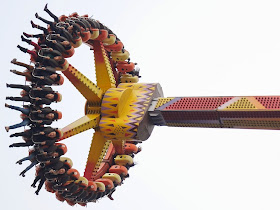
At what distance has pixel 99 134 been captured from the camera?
2595 cm

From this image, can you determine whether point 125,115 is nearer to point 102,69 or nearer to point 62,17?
point 102,69

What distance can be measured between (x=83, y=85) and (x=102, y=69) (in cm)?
188

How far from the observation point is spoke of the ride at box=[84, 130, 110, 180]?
26.0 m

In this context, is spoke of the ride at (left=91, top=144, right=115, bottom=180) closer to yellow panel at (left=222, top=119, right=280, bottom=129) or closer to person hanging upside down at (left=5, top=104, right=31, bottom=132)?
person hanging upside down at (left=5, top=104, right=31, bottom=132)

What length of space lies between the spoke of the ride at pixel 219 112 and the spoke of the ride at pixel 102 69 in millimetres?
2189

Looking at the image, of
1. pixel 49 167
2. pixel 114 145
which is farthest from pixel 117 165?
pixel 49 167

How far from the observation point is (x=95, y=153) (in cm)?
2627

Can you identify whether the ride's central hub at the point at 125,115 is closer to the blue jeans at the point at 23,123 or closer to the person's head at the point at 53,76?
the person's head at the point at 53,76

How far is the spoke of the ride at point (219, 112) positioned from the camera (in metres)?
23.0

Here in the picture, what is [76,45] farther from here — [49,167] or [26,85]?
[49,167]

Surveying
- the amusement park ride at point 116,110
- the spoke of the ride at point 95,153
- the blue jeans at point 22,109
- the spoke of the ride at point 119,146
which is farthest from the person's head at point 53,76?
the spoke of the ride at point 119,146

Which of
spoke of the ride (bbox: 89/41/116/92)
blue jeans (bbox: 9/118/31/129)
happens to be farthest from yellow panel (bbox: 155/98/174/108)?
blue jeans (bbox: 9/118/31/129)

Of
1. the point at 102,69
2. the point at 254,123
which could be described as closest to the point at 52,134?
the point at 102,69

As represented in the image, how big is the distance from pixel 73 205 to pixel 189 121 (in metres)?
5.80
